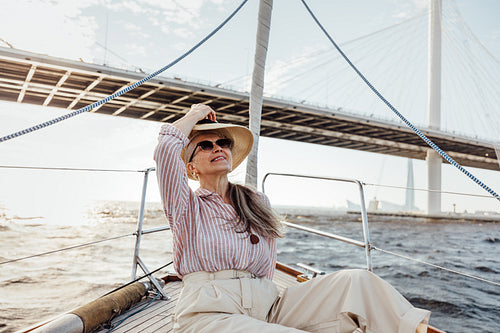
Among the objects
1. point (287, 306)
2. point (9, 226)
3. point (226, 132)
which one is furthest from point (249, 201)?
point (9, 226)

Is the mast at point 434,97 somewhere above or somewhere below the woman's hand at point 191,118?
above

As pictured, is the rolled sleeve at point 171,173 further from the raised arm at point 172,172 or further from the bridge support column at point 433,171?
the bridge support column at point 433,171

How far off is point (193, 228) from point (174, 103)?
19.9m

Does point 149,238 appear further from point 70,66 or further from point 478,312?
point 478,312

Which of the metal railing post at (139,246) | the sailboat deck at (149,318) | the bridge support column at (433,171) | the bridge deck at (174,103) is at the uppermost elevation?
the bridge deck at (174,103)

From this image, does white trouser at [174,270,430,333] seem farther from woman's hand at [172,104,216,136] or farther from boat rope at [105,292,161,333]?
boat rope at [105,292,161,333]

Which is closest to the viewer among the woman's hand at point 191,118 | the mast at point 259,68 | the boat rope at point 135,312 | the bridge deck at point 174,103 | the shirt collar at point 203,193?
the woman's hand at point 191,118

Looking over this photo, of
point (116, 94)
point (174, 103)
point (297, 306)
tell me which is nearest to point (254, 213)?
point (297, 306)

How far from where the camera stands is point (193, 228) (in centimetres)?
140

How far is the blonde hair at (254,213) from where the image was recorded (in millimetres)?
1510

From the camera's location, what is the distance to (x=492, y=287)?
335 inches

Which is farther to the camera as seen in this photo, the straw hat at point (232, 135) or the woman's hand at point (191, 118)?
the straw hat at point (232, 135)

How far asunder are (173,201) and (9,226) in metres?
20.2

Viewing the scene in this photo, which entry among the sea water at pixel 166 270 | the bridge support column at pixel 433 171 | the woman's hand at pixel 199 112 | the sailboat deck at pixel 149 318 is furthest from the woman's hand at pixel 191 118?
the bridge support column at pixel 433 171
